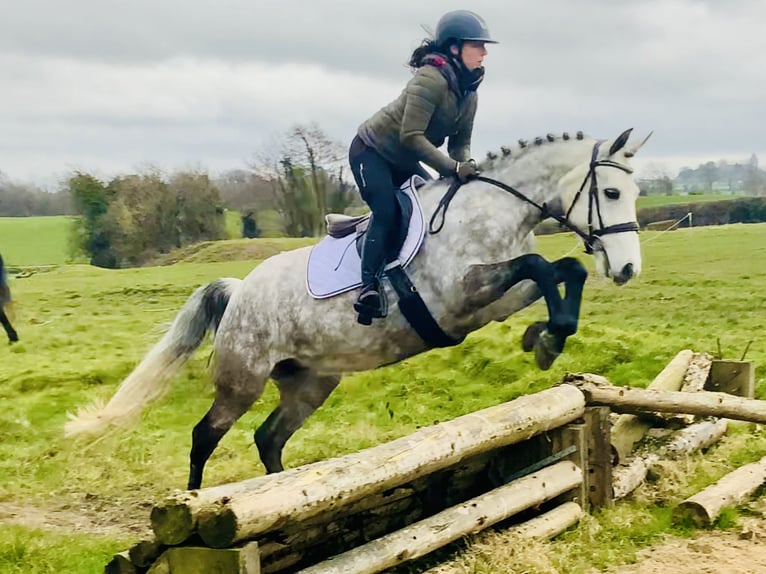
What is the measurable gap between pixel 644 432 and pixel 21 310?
1076 cm

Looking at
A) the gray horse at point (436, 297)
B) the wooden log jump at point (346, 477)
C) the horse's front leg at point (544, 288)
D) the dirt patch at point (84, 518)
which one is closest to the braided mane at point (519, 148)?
the gray horse at point (436, 297)

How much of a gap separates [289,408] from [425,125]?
1.97 meters

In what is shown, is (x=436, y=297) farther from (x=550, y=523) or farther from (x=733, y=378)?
(x=733, y=378)

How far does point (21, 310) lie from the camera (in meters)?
13.9

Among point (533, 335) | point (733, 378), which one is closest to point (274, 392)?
point (733, 378)

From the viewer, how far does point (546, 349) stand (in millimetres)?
4062

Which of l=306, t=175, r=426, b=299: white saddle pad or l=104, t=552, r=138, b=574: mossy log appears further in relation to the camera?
l=306, t=175, r=426, b=299: white saddle pad

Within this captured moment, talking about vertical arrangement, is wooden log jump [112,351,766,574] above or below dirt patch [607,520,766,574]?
above

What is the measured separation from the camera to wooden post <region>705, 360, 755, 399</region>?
7.11 metres

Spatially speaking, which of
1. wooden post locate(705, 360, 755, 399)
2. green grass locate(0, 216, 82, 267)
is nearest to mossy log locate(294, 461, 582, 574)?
wooden post locate(705, 360, 755, 399)

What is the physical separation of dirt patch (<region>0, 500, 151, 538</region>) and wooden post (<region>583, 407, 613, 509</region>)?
2682 millimetres

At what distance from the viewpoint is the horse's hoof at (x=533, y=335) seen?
13.5 feet

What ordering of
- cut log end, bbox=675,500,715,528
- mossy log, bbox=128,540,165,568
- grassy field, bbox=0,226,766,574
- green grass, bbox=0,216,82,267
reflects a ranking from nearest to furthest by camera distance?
mossy log, bbox=128,540,165,568
cut log end, bbox=675,500,715,528
grassy field, bbox=0,226,766,574
green grass, bbox=0,216,82,267

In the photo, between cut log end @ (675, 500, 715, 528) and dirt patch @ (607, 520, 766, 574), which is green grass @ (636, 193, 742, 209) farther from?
dirt patch @ (607, 520, 766, 574)
